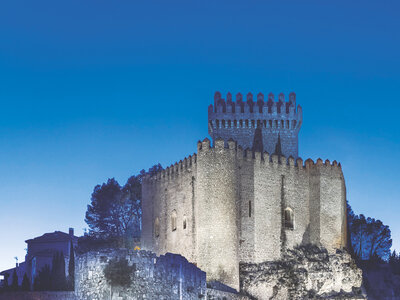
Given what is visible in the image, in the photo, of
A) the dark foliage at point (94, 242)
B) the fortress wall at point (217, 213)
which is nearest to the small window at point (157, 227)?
the fortress wall at point (217, 213)

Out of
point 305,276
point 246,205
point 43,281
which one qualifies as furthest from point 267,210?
point 43,281

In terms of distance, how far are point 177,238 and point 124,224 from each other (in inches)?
775

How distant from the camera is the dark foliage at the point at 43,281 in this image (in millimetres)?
60281

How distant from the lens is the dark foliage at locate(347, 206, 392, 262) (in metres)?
79.3

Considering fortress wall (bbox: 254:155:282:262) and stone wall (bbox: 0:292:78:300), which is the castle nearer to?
fortress wall (bbox: 254:155:282:262)

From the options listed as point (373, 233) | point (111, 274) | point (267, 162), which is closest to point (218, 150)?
point (267, 162)

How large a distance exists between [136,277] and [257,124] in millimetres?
27560

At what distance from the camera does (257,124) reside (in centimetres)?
6794

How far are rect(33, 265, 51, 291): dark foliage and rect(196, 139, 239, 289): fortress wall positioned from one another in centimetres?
1303

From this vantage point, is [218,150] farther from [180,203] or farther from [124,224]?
[124,224]

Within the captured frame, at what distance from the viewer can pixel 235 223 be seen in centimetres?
5459

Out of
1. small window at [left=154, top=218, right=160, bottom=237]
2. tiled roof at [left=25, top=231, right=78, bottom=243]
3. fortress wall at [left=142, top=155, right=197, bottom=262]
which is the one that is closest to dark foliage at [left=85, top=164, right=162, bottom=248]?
tiled roof at [left=25, top=231, right=78, bottom=243]

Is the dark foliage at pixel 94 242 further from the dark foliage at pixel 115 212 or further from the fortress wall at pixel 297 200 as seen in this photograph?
the fortress wall at pixel 297 200

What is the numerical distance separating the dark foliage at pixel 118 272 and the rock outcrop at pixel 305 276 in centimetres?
1307
